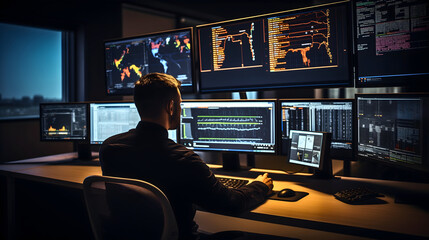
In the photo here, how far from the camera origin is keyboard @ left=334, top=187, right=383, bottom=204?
1512 millimetres

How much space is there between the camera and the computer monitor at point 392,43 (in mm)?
1609

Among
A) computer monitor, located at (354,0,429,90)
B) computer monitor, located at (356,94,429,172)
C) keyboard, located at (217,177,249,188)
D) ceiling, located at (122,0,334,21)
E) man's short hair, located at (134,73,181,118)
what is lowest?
keyboard, located at (217,177,249,188)

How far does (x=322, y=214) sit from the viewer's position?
54.4 inches

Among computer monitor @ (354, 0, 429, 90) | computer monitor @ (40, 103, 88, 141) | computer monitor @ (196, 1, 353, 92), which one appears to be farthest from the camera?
computer monitor @ (40, 103, 88, 141)

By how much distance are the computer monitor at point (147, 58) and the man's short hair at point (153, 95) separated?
94 centimetres

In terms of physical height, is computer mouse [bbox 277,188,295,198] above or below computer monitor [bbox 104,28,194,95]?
below

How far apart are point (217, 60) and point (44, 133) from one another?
1.48m

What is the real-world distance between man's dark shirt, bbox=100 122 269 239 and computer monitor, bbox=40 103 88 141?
1317 millimetres

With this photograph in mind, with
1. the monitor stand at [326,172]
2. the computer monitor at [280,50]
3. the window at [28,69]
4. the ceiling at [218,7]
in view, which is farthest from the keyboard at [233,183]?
the ceiling at [218,7]

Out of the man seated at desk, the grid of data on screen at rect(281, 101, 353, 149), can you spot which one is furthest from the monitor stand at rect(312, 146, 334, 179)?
the man seated at desk

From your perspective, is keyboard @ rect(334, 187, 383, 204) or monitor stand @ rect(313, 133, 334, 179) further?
monitor stand @ rect(313, 133, 334, 179)

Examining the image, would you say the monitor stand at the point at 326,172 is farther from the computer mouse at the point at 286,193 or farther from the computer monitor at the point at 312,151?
the computer mouse at the point at 286,193

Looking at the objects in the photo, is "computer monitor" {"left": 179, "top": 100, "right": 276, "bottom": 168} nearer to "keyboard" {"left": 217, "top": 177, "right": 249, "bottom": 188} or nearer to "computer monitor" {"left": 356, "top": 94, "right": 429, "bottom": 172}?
"keyboard" {"left": 217, "top": 177, "right": 249, "bottom": 188}

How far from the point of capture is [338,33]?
6.12ft
